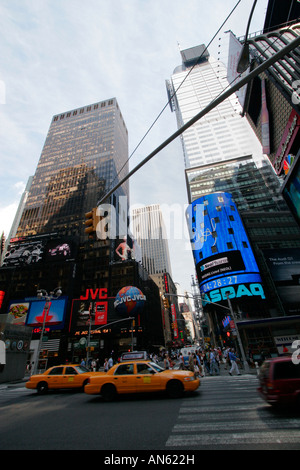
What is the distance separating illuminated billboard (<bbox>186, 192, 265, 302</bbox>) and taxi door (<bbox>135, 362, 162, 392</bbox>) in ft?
102

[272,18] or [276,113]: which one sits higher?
[272,18]

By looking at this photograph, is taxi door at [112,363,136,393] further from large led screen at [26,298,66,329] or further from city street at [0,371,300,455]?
large led screen at [26,298,66,329]

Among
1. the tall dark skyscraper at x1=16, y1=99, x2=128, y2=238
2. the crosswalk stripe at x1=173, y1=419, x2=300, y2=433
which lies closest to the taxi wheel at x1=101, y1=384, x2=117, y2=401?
the crosswalk stripe at x1=173, y1=419, x2=300, y2=433

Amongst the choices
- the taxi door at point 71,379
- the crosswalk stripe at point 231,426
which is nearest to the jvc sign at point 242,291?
the taxi door at point 71,379

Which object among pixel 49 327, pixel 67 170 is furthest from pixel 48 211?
pixel 49 327

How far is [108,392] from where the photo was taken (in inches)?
368

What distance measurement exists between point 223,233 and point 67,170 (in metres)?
80.7

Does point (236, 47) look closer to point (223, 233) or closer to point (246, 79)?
point (223, 233)

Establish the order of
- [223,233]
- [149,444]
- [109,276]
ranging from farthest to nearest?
1. [109,276]
2. [223,233]
3. [149,444]

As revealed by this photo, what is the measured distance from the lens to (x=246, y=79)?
179 inches

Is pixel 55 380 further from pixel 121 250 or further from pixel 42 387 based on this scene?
pixel 121 250

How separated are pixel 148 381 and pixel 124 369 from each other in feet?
4.00

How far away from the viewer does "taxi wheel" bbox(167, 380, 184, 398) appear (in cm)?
885

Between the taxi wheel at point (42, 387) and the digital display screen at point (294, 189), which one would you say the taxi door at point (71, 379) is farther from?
the digital display screen at point (294, 189)
